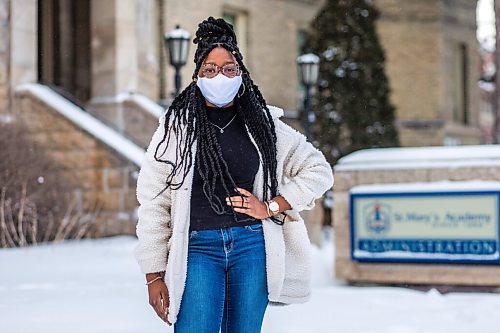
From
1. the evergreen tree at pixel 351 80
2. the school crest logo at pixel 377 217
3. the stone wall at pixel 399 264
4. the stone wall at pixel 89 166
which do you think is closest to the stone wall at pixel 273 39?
the evergreen tree at pixel 351 80

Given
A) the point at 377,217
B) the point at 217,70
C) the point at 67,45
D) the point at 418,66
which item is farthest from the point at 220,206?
the point at 418,66

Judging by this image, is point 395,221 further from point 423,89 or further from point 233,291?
point 423,89

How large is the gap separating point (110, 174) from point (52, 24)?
5.69 metres

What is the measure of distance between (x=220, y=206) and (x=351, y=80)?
14698 millimetres

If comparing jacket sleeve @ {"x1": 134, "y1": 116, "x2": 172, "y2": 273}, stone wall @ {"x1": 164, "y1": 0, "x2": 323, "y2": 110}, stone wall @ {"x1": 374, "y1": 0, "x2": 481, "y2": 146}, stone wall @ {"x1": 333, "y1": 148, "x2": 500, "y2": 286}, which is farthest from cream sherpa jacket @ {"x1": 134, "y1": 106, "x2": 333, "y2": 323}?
stone wall @ {"x1": 374, "y1": 0, "x2": 481, "y2": 146}

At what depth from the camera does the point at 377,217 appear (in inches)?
348

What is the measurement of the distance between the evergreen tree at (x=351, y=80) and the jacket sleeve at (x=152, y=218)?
558 inches

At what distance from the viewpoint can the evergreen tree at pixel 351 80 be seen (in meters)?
17.4

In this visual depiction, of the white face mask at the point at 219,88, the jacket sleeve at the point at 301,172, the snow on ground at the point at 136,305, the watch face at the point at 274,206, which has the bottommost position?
the snow on ground at the point at 136,305

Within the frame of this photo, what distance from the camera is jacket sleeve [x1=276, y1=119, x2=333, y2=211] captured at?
3301 millimetres

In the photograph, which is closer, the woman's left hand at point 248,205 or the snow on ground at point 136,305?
the woman's left hand at point 248,205

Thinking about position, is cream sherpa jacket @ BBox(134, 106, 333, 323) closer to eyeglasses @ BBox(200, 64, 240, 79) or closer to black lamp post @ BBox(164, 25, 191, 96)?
eyeglasses @ BBox(200, 64, 240, 79)

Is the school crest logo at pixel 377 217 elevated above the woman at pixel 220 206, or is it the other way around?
the woman at pixel 220 206

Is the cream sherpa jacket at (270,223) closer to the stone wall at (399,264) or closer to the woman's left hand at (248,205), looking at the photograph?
the woman's left hand at (248,205)
